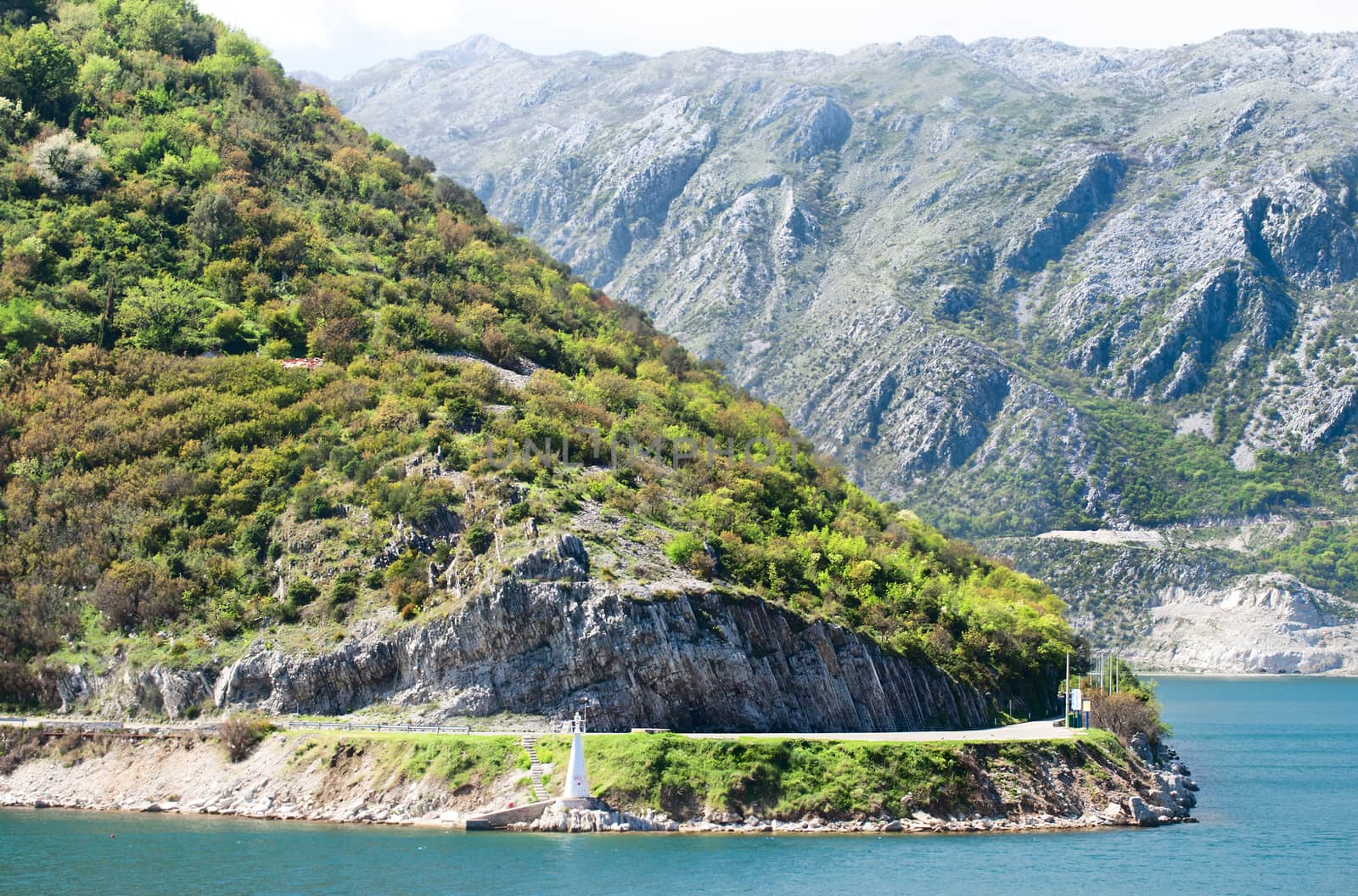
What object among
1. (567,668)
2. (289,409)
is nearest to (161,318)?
(289,409)

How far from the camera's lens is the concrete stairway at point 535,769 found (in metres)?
74.9

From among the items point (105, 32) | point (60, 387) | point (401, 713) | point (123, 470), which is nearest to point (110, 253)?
point (60, 387)

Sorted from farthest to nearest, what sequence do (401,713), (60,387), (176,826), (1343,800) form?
(60,387) → (1343,800) → (401,713) → (176,826)

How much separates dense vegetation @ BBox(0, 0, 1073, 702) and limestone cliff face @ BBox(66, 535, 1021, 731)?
293cm

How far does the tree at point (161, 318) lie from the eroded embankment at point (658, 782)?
42265 mm

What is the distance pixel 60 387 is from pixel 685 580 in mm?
49674

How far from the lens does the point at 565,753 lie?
76938 millimetres

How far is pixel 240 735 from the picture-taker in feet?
267

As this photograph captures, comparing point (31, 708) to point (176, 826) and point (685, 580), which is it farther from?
point (685, 580)

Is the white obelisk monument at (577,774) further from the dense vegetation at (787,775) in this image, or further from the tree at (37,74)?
the tree at (37,74)

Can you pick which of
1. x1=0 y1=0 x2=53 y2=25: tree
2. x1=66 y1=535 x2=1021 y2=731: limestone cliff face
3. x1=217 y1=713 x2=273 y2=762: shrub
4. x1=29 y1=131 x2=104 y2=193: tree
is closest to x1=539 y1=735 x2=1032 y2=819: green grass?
x1=66 y1=535 x2=1021 y2=731: limestone cliff face

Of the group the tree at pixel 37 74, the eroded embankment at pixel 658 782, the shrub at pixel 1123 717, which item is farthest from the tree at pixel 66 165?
the shrub at pixel 1123 717

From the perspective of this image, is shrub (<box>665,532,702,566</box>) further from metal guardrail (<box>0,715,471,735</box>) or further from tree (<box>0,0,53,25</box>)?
tree (<box>0,0,53,25</box>)

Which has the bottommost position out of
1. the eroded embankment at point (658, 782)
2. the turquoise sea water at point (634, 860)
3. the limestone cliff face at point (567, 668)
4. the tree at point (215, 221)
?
the turquoise sea water at point (634, 860)
